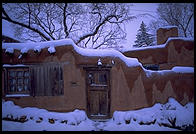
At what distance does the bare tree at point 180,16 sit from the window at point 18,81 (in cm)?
2157

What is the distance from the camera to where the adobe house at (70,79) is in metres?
7.56

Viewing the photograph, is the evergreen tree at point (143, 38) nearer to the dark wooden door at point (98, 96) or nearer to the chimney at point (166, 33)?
the chimney at point (166, 33)

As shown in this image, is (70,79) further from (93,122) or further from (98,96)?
(93,122)

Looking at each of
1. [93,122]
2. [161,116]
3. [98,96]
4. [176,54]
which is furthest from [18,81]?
[176,54]

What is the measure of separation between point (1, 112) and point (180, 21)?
953 inches

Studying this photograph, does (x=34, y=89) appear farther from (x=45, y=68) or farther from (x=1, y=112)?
(x=1, y=112)

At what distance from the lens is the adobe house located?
7.56 metres

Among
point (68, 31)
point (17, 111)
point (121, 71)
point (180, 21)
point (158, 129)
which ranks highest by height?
point (180, 21)

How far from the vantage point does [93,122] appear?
7.27 metres

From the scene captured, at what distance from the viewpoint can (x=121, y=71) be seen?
25.8 feet

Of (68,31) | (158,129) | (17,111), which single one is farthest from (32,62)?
(68,31)

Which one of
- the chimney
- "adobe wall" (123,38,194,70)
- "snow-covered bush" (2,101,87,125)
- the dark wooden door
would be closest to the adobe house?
the dark wooden door

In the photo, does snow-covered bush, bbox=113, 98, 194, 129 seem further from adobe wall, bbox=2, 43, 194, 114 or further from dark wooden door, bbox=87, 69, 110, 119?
dark wooden door, bbox=87, 69, 110, 119

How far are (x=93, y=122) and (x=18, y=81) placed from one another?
→ 4.37m
